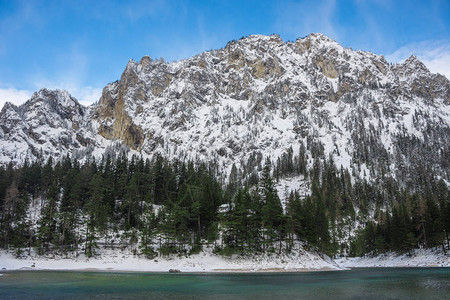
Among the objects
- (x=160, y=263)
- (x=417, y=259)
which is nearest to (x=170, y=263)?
(x=160, y=263)

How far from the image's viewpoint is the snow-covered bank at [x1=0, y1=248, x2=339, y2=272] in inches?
1866

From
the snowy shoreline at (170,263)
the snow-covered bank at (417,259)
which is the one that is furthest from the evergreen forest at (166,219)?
the snow-covered bank at (417,259)

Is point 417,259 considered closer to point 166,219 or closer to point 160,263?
point 166,219

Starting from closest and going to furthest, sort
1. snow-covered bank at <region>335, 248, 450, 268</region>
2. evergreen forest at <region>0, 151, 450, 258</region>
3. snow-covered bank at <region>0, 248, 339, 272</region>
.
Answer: snow-covered bank at <region>0, 248, 339, 272</region>
evergreen forest at <region>0, 151, 450, 258</region>
snow-covered bank at <region>335, 248, 450, 268</region>

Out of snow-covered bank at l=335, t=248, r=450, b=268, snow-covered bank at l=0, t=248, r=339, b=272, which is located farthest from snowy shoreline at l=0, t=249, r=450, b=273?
snow-covered bank at l=335, t=248, r=450, b=268

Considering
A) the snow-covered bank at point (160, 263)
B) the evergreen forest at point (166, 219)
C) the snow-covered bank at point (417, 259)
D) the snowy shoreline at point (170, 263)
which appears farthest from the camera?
the snow-covered bank at point (417, 259)

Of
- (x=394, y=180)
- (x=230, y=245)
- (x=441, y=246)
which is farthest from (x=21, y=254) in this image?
(x=394, y=180)

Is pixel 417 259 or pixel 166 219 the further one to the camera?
pixel 417 259

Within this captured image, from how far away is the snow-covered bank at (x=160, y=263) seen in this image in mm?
47406

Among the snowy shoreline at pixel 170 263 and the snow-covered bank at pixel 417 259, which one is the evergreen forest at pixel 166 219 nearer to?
the snowy shoreline at pixel 170 263

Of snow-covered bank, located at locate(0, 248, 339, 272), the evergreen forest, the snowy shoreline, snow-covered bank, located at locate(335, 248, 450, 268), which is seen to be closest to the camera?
the snowy shoreline

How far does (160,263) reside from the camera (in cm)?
5028

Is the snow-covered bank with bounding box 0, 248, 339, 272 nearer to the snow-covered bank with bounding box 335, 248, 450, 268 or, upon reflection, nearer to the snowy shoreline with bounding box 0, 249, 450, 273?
the snowy shoreline with bounding box 0, 249, 450, 273

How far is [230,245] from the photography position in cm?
5325
